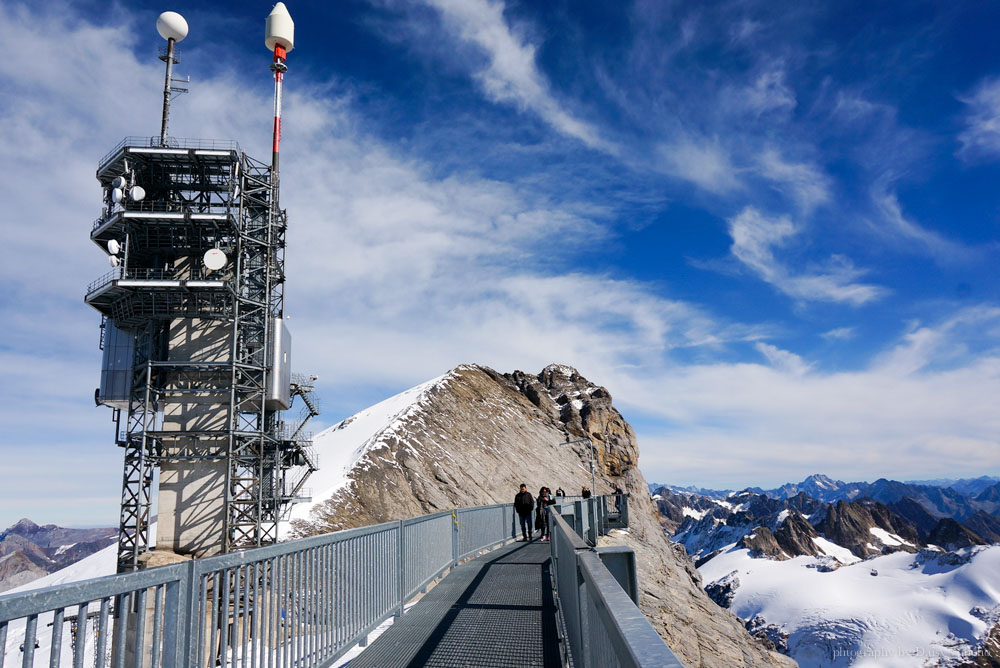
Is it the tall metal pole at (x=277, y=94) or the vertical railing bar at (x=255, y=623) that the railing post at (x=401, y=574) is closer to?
the vertical railing bar at (x=255, y=623)

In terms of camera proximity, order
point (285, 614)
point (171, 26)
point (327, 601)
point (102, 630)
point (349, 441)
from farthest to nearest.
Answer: point (349, 441) → point (171, 26) → point (327, 601) → point (285, 614) → point (102, 630)

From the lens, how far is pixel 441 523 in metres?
12.9

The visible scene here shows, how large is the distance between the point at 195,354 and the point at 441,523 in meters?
22.3

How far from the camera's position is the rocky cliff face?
A: 104 feet

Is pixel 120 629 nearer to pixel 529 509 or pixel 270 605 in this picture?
pixel 270 605

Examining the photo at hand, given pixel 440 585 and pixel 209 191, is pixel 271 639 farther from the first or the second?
pixel 209 191

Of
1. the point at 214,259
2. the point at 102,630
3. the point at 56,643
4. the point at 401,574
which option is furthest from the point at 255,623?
the point at 214,259

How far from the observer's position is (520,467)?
5681 centimetres

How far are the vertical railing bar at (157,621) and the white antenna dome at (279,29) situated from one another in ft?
139

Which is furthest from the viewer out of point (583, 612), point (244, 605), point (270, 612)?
point (270, 612)

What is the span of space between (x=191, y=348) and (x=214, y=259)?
5008 millimetres

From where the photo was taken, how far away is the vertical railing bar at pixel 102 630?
3.22 metres

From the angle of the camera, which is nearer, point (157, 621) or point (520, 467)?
point (157, 621)

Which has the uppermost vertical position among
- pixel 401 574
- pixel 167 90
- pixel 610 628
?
pixel 167 90
